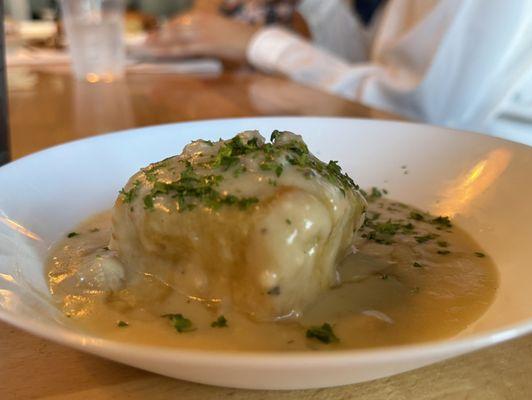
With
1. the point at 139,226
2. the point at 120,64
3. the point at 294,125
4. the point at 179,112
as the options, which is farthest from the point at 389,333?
the point at 120,64

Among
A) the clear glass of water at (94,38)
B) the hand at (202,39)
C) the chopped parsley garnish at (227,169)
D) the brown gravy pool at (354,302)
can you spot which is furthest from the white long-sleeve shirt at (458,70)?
the chopped parsley garnish at (227,169)

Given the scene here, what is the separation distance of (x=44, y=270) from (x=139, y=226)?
0.56ft

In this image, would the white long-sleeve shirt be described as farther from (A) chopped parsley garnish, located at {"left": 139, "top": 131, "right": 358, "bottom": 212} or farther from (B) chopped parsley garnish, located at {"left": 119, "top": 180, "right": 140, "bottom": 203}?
(B) chopped parsley garnish, located at {"left": 119, "top": 180, "right": 140, "bottom": 203}

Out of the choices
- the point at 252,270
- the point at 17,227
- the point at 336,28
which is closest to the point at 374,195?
the point at 252,270

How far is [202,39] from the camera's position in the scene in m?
3.39

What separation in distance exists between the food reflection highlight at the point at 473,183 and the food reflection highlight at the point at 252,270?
0.66ft

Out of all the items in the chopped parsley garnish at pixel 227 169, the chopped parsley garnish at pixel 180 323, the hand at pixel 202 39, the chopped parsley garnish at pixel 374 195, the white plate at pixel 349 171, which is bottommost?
the hand at pixel 202 39

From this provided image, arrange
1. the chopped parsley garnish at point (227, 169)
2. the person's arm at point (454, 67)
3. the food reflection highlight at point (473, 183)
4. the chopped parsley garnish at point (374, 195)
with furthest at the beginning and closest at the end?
the person's arm at point (454, 67), the chopped parsley garnish at point (374, 195), the food reflection highlight at point (473, 183), the chopped parsley garnish at point (227, 169)

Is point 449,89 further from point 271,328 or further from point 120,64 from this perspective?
point 271,328

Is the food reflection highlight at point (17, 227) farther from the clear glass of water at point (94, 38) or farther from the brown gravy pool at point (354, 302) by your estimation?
the clear glass of water at point (94, 38)

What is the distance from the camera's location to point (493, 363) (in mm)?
661

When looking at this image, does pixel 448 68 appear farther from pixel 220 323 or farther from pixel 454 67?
pixel 220 323

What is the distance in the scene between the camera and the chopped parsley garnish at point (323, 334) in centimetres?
67

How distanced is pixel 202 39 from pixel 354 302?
9.53ft
